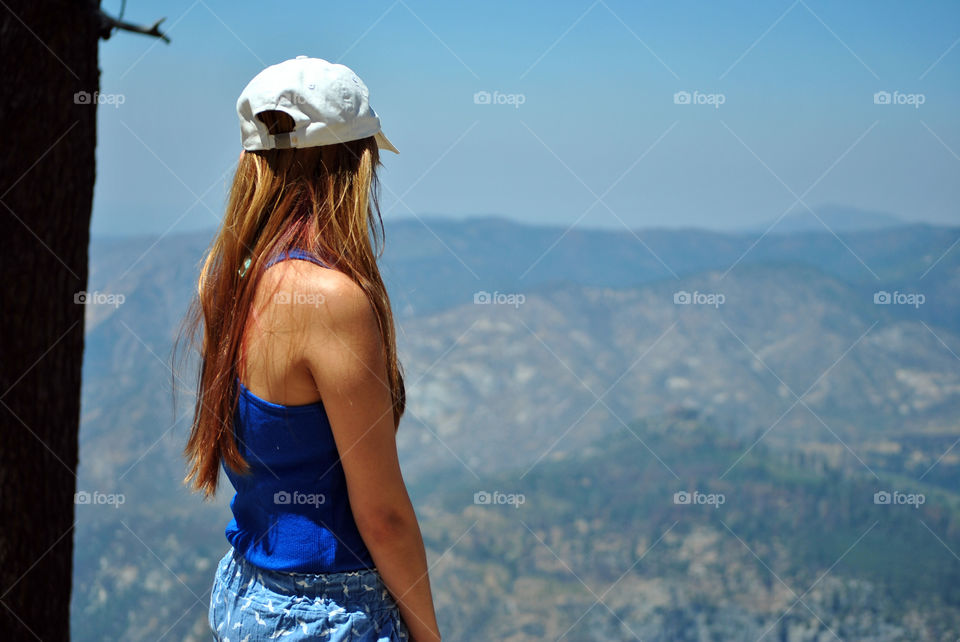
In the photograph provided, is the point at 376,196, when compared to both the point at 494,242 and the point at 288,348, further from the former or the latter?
the point at 494,242

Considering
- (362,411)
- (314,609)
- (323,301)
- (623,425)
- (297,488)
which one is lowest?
(623,425)

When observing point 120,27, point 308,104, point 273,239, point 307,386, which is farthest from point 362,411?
point 120,27

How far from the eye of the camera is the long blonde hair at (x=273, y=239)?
5.23 feet

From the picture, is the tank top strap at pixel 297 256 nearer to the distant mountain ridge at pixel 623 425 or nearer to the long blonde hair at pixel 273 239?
the long blonde hair at pixel 273 239

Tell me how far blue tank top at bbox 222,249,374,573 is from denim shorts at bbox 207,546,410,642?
0.08 feet

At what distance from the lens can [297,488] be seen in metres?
1.60

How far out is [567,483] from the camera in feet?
388

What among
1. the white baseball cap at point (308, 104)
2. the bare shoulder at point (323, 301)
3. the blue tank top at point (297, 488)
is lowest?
the blue tank top at point (297, 488)

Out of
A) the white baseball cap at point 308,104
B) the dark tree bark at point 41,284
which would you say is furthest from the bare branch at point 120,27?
the white baseball cap at point 308,104

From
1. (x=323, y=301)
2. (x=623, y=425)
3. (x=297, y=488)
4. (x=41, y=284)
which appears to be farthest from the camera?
(x=623, y=425)

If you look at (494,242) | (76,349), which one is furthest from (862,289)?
(76,349)

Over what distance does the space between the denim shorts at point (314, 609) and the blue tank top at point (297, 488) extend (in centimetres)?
3

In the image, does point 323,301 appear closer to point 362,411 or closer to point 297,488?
point 362,411

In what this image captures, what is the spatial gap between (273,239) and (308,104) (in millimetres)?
273
